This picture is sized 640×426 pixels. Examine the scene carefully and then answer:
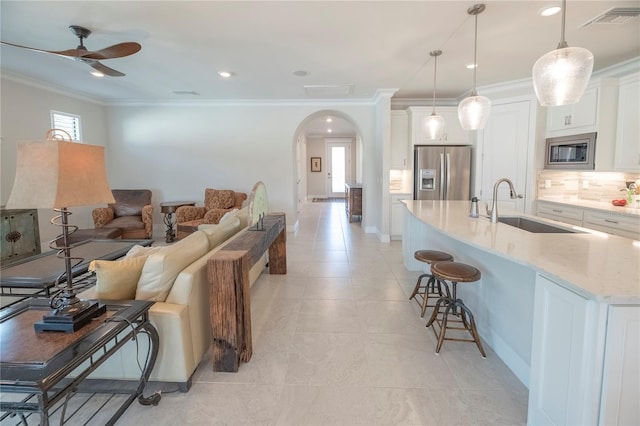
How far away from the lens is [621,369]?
1.19 m

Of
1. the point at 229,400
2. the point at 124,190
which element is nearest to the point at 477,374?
the point at 229,400

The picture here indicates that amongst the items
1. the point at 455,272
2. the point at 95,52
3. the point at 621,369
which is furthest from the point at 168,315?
the point at 95,52

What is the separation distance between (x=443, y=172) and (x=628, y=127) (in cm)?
234

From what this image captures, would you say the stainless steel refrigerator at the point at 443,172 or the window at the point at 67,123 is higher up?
the window at the point at 67,123

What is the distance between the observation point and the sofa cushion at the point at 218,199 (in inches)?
225

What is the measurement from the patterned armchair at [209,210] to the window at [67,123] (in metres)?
2.17

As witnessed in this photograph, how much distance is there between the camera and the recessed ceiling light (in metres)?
2.59

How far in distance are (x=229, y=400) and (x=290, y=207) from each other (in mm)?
4574

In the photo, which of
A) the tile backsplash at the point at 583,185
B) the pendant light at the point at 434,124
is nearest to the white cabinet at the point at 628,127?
the tile backsplash at the point at 583,185

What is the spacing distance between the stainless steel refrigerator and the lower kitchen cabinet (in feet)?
13.9

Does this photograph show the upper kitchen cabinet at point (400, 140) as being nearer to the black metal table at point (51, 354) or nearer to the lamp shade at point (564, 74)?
the lamp shade at point (564, 74)

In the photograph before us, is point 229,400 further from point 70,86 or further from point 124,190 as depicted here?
point 70,86

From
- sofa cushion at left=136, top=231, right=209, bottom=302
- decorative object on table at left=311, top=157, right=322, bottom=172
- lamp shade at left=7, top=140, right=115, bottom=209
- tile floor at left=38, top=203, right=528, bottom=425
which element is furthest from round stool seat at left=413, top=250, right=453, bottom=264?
decorative object on table at left=311, top=157, right=322, bottom=172

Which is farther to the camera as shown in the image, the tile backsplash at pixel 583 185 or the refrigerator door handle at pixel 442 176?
the refrigerator door handle at pixel 442 176
